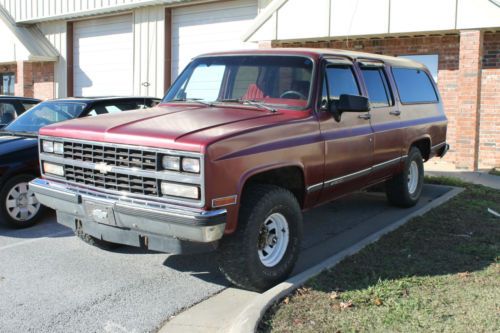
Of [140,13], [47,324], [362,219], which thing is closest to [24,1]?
[140,13]

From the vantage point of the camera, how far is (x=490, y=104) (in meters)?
11.4

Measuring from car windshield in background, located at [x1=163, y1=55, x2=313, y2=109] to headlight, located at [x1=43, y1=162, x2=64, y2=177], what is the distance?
1389mm

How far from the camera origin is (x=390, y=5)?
1107 cm

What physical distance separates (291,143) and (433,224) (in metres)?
2.65

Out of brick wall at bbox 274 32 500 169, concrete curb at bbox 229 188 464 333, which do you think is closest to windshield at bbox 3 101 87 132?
concrete curb at bbox 229 188 464 333

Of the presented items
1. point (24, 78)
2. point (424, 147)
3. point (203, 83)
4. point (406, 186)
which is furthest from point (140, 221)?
point (24, 78)

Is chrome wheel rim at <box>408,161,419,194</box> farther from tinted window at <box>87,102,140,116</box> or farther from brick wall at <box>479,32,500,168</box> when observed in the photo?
brick wall at <box>479,32,500,168</box>

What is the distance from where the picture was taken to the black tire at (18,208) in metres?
6.30

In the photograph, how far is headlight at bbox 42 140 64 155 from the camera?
192 inches

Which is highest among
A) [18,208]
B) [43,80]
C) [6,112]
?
[43,80]

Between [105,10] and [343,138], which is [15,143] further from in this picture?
[105,10]

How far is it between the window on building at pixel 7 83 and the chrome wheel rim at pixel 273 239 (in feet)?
64.3

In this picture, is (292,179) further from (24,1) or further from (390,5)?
(24,1)

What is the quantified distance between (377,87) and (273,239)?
107 inches
